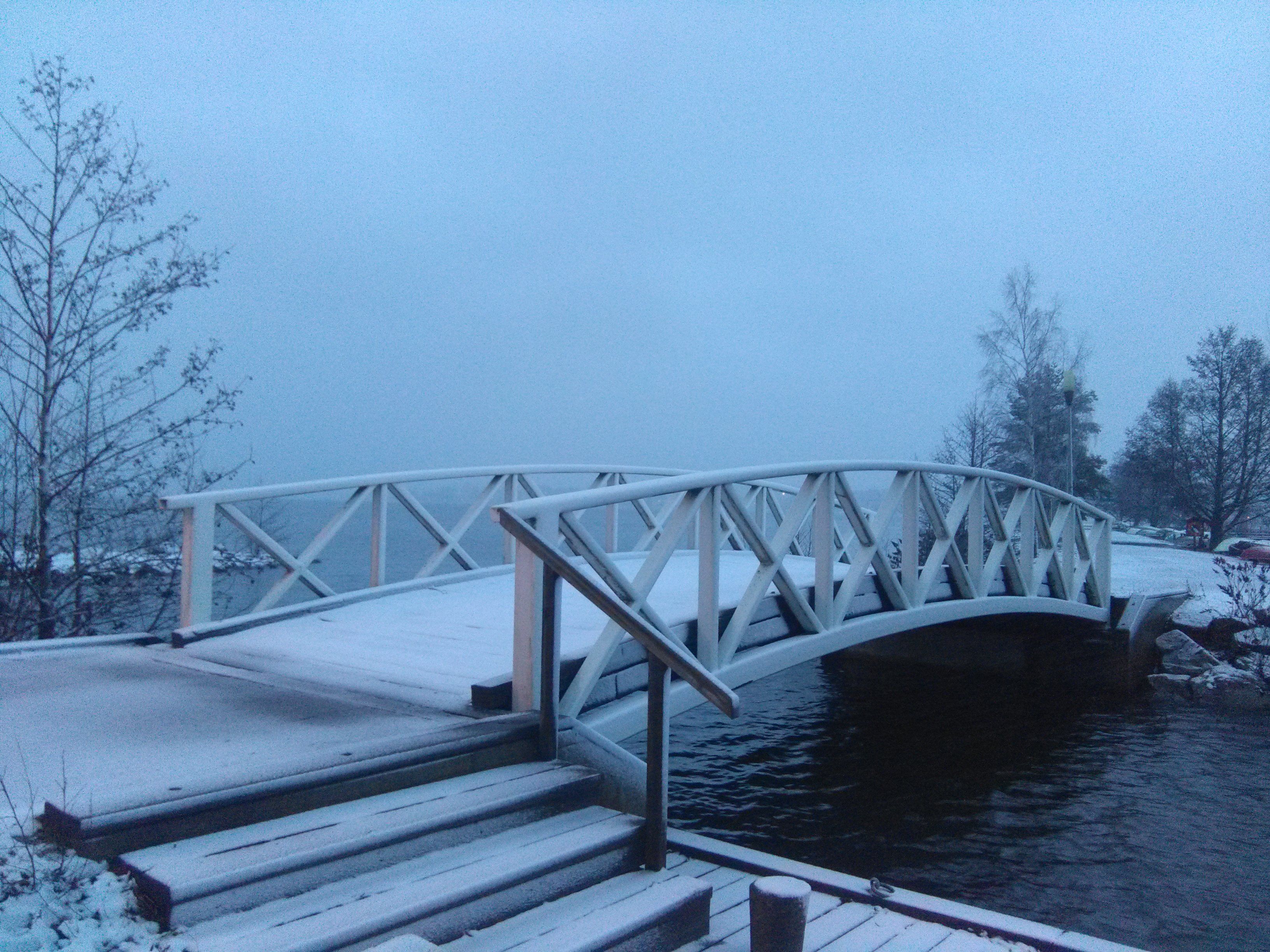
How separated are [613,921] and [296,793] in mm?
1056

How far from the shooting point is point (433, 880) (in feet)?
9.06

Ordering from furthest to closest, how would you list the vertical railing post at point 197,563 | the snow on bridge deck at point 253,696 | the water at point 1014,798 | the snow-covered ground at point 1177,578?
the snow-covered ground at point 1177,578, the vertical railing post at point 197,563, the water at point 1014,798, the snow on bridge deck at point 253,696

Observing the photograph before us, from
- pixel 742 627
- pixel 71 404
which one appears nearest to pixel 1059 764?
pixel 742 627

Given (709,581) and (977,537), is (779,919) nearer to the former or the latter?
(709,581)

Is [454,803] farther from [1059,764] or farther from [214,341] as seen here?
[1059,764]

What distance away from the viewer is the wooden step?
2.51 m

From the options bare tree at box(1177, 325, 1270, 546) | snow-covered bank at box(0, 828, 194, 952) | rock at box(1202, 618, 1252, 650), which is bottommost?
rock at box(1202, 618, 1252, 650)

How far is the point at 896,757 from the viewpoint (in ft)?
28.6

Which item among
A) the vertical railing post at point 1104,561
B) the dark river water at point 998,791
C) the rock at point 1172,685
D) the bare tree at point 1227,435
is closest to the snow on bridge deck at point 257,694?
the dark river water at point 998,791

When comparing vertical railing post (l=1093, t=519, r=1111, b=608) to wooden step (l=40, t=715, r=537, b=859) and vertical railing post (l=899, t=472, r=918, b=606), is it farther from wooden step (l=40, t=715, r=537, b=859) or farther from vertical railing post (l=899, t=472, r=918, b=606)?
wooden step (l=40, t=715, r=537, b=859)

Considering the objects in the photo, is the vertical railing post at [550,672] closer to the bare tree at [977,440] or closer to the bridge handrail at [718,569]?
the bridge handrail at [718,569]

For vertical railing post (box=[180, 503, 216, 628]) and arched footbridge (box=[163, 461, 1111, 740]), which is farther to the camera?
vertical railing post (box=[180, 503, 216, 628])

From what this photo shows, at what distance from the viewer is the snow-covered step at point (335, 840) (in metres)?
2.42

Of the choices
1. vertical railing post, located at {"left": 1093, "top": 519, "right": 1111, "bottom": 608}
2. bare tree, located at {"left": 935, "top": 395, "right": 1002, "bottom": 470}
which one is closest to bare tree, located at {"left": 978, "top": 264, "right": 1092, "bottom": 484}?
bare tree, located at {"left": 935, "top": 395, "right": 1002, "bottom": 470}
